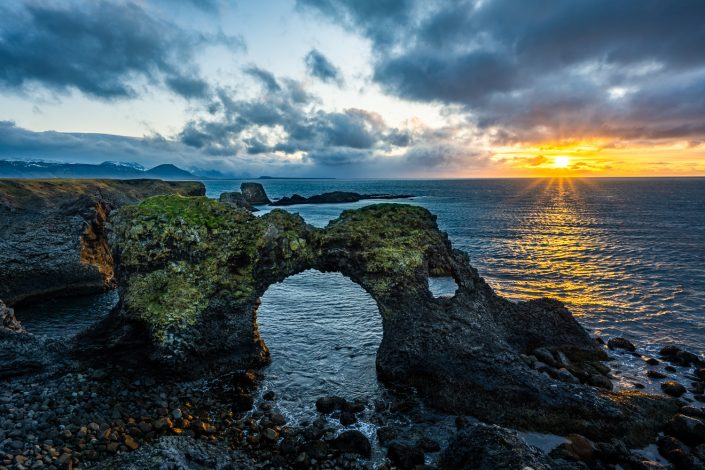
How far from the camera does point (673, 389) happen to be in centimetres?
2022

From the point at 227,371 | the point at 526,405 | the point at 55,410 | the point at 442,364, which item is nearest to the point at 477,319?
the point at 442,364


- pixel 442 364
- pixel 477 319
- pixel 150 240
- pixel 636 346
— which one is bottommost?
pixel 636 346

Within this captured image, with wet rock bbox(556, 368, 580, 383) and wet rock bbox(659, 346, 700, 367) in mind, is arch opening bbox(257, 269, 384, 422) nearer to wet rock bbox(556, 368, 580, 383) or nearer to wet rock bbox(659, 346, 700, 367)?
wet rock bbox(556, 368, 580, 383)

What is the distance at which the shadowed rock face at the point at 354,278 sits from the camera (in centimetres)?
1761

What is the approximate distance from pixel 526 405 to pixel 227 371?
14.5 meters

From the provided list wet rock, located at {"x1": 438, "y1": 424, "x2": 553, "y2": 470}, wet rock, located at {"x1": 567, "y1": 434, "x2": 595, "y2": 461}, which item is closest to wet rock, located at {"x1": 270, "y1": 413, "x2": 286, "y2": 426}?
wet rock, located at {"x1": 438, "y1": 424, "x2": 553, "y2": 470}

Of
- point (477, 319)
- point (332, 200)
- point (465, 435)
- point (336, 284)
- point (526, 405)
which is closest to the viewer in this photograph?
point (465, 435)

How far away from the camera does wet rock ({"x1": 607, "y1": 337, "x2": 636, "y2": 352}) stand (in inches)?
1019

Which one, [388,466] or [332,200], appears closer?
[388,466]

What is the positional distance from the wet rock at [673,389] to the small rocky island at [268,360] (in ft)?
0.28

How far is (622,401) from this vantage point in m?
17.8

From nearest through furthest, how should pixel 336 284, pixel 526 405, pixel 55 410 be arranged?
pixel 55 410, pixel 526 405, pixel 336 284

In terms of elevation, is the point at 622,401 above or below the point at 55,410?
below

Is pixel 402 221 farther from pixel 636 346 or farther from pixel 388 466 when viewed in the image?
pixel 636 346
